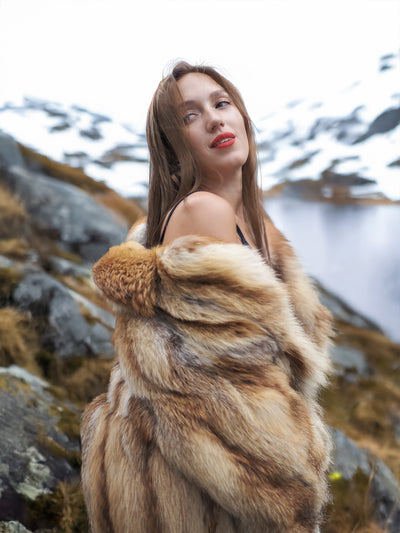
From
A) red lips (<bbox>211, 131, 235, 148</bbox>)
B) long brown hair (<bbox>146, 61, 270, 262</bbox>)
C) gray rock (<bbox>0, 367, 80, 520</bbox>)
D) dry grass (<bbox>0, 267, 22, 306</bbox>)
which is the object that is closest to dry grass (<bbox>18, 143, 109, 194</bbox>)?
dry grass (<bbox>0, 267, 22, 306</bbox>)

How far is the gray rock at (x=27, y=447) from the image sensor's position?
1.70 meters

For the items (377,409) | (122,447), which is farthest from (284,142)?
(122,447)

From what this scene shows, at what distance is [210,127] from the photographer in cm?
142

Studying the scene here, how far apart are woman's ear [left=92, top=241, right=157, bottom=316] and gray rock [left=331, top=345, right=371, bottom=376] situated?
5.10 meters

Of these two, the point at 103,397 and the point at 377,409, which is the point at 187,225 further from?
the point at 377,409

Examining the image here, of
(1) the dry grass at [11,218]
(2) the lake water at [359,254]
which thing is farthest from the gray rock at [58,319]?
(2) the lake water at [359,254]

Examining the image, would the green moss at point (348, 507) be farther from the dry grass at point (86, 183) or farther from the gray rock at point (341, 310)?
the dry grass at point (86, 183)

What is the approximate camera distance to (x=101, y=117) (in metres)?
11.1

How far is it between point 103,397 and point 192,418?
2.25 feet

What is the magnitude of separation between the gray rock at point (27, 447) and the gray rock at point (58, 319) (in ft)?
3.51

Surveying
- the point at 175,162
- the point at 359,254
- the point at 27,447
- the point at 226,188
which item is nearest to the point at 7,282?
the point at 27,447

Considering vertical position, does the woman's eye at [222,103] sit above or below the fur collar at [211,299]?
above

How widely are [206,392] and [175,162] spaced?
0.95m

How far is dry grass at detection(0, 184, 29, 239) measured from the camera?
506cm
